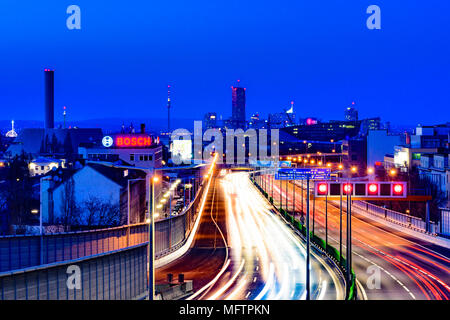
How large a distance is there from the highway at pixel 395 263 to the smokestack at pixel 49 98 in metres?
128

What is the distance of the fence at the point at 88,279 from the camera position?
1241 centimetres

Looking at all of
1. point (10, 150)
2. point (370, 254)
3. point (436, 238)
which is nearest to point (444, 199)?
point (436, 238)

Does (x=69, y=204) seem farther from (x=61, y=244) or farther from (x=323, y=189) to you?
(x=61, y=244)

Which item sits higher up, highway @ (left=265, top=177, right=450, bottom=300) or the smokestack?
the smokestack

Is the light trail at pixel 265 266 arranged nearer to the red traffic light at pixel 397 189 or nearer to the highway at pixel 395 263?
the highway at pixel 395 263

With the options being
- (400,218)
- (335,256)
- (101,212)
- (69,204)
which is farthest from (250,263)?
(400,218)

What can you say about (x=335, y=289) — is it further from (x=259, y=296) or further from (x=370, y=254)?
(x=370, y=254)

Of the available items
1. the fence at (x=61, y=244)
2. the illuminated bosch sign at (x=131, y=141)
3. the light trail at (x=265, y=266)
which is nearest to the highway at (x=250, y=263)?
the light trail at (x=265, y=266)

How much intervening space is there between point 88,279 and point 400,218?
38120mm

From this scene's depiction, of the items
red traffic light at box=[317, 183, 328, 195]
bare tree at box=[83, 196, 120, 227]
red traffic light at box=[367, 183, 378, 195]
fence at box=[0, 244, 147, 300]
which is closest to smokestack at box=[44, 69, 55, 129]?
bare tree at box=[83, 196, 120, 227]

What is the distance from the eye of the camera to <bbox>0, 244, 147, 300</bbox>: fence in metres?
12.4

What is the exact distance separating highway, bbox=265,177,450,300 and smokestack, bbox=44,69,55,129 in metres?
128

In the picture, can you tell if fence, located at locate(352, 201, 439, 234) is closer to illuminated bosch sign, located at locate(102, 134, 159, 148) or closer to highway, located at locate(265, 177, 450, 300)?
highway, located at locate(265, 177, 450, 300)
